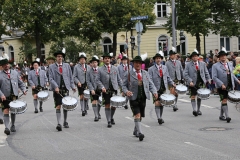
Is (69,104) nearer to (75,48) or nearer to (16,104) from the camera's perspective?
(16,104)

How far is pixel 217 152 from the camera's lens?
10180mm

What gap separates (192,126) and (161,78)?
1953 millimetres

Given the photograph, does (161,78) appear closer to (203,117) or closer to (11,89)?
(203,117)

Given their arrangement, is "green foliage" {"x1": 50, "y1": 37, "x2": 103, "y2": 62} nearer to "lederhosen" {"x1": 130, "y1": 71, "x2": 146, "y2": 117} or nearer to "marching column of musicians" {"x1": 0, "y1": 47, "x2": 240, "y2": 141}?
"marching column of musicians" {"x1": 0, "y1": 47, "x2": 240, "y2": 141}

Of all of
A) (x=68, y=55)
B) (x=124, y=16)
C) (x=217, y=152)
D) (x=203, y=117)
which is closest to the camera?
(x=217, y=152)

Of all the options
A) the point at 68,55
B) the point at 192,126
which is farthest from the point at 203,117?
the point at 68,55

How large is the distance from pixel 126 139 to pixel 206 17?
31.4 meters

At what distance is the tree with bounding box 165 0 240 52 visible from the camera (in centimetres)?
4147

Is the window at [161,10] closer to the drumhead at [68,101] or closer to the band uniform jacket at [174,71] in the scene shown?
the band uniform jacket at [174,71]

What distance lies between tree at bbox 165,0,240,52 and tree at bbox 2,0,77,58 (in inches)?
370

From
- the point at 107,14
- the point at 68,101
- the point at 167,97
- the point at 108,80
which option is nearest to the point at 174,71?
the point at 108,80

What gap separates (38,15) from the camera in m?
46.5

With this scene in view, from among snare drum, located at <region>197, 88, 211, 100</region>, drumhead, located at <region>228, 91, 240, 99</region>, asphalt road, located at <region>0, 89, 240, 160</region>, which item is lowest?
asphalt road, located at <region>0, 89, 240, 160</region>

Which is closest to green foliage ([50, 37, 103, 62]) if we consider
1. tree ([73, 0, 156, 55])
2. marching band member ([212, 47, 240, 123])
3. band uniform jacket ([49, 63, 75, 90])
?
tree ([73, 0, 156, 55])
